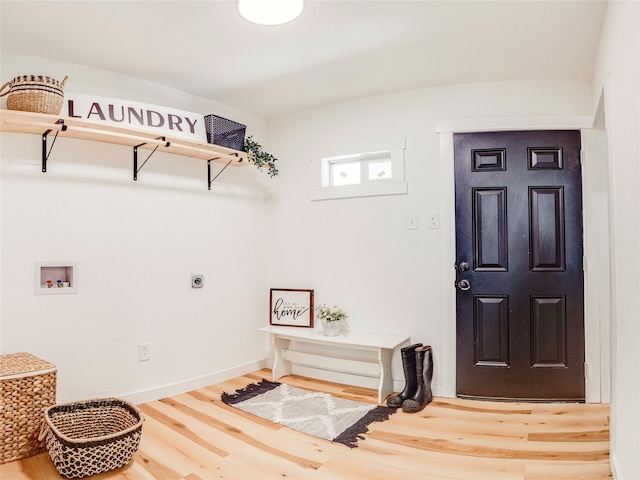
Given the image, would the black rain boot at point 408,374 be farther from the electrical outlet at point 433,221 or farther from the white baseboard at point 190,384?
the white baseboard at point 190,384

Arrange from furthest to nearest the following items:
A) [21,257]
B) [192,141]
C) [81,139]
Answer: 1. [192,141]
2. [81,139]
3. [21,257]

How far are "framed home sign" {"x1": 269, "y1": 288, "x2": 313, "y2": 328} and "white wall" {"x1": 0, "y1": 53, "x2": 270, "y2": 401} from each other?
188 mm

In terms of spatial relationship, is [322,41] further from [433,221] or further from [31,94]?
[31,94]

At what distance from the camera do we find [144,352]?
2.73 metres

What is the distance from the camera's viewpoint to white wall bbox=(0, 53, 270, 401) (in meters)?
2.30

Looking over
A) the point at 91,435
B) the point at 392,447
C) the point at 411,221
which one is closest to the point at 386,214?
the point at 411,221

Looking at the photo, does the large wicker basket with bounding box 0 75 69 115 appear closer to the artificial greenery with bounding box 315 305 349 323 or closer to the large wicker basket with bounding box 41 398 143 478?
the large wicker basket with bounding box 41 398 143 478

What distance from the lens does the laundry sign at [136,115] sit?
2.38 m

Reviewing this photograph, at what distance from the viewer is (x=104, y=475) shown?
1825 millimetres

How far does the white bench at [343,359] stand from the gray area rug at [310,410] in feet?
0.74

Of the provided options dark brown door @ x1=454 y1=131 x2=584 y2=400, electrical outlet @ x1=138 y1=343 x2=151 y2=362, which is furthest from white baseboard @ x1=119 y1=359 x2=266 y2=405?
dark brown door @ x1=454 y1=131 x2=584 y2=400

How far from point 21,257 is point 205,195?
124cm

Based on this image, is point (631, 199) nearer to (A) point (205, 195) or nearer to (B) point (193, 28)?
(B) point (193, 28)

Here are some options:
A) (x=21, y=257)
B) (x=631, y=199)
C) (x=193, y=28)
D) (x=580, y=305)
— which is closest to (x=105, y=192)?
(x=21, y=257)
